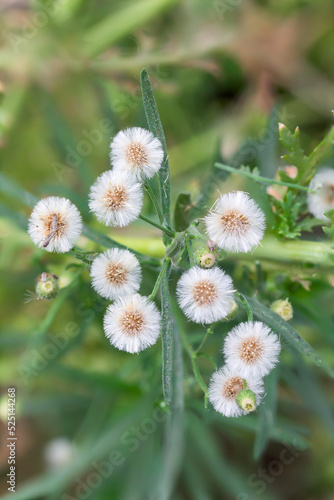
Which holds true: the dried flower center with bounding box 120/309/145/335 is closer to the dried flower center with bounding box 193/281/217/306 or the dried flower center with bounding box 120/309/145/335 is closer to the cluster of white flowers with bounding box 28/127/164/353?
the cluster of white flowers with bounding box 28/127/164/353

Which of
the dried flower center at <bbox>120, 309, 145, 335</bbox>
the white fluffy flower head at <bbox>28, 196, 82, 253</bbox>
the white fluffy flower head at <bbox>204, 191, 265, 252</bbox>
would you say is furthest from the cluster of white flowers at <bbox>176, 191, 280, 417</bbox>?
the white fluffy flower head at <bbox>28, 196, 82, 253</bbox>

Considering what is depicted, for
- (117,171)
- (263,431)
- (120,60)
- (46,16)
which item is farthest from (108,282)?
(46,16)

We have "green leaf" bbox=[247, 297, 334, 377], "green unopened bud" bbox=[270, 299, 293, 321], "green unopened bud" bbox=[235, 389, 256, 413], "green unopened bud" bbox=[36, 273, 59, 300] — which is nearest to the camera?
"green unopened bud" bbox=[235, 389, 256, 413]

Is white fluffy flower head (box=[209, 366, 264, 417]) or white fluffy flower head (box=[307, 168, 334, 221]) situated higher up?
white fluffy flower head (box=[307, 168, 334, 221])

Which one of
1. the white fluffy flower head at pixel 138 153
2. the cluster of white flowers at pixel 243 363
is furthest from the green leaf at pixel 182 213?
the cluster of white flowers at pixel 243 363

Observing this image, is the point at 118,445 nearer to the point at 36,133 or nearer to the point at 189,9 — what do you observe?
the point at 36,133

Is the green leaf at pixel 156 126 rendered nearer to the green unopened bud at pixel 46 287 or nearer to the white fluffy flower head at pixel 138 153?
the white fluffy flower head at pixel 138 153

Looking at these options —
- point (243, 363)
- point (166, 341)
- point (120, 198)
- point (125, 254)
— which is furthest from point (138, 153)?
point (243, 363)
